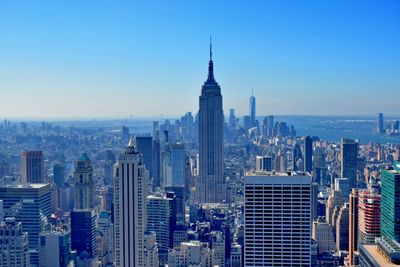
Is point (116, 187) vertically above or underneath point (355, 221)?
above

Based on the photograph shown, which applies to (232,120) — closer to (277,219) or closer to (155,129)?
(155,129)

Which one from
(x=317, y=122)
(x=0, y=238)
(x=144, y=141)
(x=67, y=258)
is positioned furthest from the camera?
(x=317, y=122)

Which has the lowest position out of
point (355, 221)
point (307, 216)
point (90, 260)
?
point (90, 260)

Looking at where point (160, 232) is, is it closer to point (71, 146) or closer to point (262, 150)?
point (71, 146)

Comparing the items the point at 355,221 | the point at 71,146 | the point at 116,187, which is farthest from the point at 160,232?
the point at 71,146

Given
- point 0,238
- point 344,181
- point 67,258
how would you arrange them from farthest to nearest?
point 344,181 → point 67,258 → point 0,238

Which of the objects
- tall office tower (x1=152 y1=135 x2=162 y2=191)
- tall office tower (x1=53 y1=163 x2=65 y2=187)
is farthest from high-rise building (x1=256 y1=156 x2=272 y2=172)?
tall office tower (x1=53 y1=163 x2=65 y2=187)

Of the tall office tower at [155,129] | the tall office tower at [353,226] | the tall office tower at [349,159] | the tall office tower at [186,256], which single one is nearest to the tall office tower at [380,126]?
the tall office tower at [349,159]

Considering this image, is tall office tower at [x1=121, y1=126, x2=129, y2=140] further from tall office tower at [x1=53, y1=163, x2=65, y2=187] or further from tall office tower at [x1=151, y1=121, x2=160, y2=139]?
tall office tower at [x1=53, y1=163, x2=65, y2=187]
